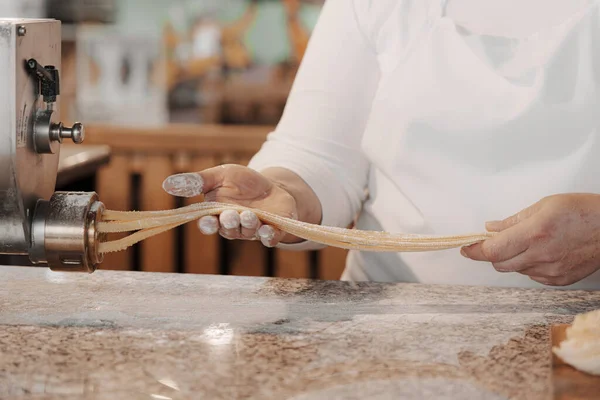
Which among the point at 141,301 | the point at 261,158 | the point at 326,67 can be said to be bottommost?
the point at 141,301

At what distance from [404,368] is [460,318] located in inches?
7.9

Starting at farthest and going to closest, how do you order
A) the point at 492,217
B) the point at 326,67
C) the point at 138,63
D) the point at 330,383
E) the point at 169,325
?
1. the point at 138,63
2. the point at 326,67
3. the point at 492,217
4. the point at 169,325
5. the point at 330,383

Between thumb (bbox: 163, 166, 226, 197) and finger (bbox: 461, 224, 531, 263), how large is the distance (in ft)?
1.27

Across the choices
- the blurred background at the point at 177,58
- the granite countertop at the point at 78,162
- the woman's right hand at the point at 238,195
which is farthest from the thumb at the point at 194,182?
the blurred background at the point at 177,58

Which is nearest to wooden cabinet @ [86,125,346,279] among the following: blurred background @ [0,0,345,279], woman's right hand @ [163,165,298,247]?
blurred background @ [0,0,345,279]

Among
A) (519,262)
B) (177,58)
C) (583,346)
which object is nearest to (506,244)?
(519,262)

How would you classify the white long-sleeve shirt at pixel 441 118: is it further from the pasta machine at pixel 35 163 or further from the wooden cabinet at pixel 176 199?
the wooden cabinet at pixel 176 199

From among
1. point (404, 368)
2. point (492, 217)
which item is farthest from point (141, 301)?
point (492, 217)

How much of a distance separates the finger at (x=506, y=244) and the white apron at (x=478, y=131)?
0.26m

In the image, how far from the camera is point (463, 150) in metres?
1.32

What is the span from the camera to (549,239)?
104 centimetres

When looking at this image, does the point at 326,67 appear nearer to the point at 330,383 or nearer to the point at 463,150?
the point at 463,150

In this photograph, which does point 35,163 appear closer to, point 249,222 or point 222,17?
point 249,222

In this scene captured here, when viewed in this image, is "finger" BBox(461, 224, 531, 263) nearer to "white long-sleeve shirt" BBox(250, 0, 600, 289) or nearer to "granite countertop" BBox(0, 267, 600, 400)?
"granite countertop" BBox(0, 267, 600, 400)
